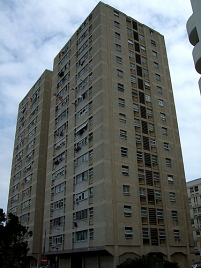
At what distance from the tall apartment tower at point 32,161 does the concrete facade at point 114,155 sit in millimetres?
6217

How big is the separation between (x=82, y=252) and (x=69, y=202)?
24.1 ft

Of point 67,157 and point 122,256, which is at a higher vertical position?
point 67,157

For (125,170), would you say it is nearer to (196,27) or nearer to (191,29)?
(191,29)

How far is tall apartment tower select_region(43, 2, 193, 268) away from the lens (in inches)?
1486

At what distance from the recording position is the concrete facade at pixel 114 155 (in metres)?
37.8

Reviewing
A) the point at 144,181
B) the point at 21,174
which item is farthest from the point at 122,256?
the point at 21,174

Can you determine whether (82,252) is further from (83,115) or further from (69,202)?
(83,115)

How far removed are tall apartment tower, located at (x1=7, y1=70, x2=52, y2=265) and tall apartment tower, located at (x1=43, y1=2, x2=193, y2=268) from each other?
19.4 feet

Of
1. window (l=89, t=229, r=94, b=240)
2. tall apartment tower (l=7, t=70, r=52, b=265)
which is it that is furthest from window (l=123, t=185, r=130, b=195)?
tall apartment tower (l=7, t=70, r=52, b=265)

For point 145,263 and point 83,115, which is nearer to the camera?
point 145,263

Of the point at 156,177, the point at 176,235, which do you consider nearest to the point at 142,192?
the point at 156,177

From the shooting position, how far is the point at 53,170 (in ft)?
171

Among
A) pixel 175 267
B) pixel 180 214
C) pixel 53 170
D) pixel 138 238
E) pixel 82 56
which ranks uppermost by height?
pixel 82 56

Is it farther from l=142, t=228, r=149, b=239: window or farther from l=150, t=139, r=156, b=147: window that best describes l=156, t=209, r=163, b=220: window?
l=150, t=139, r=156, b=147: window
